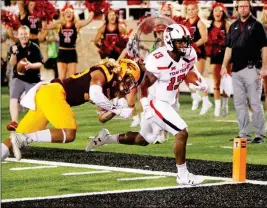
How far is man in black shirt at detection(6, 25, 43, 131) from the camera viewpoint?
1855 cm

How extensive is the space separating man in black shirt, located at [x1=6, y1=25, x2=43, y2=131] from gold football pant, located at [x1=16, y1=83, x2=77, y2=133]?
16.0 feet

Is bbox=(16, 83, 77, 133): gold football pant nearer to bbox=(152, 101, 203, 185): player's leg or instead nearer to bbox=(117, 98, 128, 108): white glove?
bbox=(117, 98, 128, 108): white glove

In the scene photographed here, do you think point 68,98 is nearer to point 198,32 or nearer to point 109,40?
point 198,32

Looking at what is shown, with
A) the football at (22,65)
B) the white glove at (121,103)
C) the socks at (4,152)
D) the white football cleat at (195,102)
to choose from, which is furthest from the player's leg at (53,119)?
the white football cleat at (195,102)

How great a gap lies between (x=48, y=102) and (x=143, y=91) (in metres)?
1.08

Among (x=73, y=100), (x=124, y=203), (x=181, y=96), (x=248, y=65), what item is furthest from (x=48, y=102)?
(x=181, y=96)

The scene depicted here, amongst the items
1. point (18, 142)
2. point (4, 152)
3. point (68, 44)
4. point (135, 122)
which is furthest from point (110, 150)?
point (68, 44)

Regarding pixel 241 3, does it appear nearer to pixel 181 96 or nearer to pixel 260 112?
pixel 260 112

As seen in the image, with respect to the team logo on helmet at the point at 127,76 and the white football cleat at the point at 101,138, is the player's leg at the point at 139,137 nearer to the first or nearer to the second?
the white football cleat at the point at 101,138

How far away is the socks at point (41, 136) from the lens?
1309cm

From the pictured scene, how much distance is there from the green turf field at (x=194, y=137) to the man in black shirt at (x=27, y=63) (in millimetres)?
550

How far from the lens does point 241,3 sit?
16.6 m

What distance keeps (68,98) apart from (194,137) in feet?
14.6

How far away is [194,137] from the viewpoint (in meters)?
17.7
